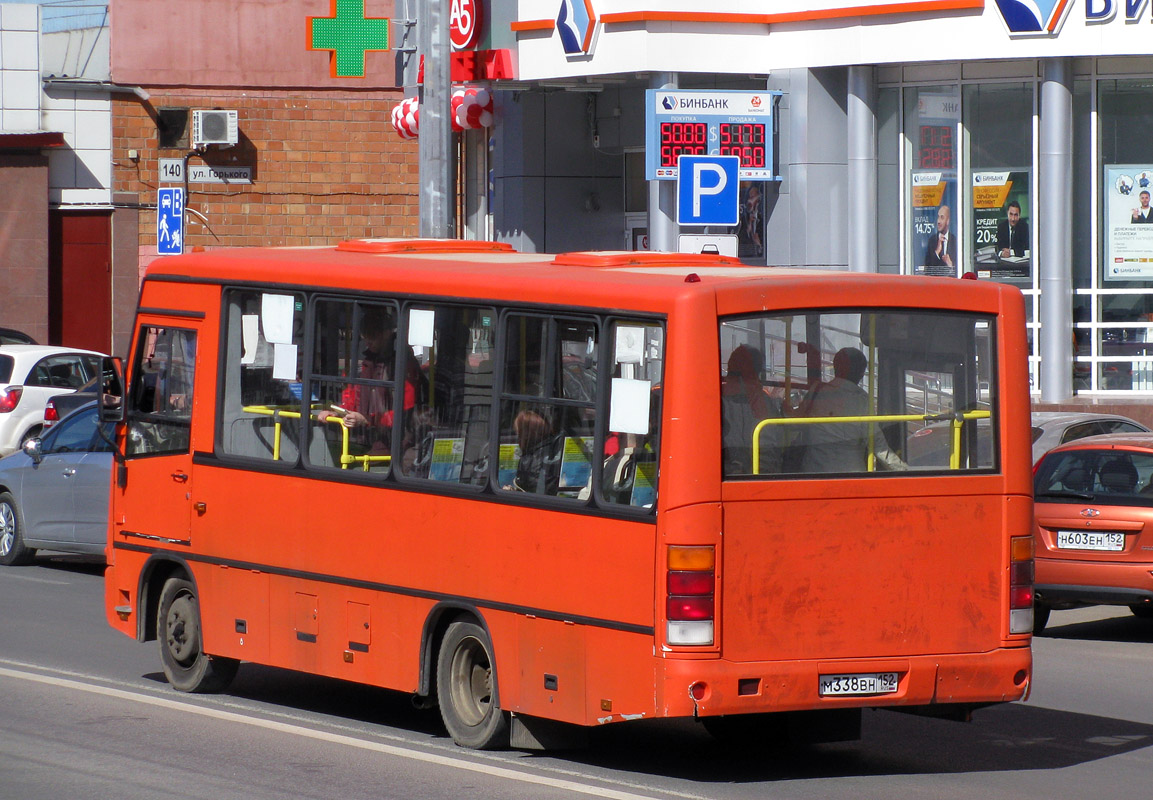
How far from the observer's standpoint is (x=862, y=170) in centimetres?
2227

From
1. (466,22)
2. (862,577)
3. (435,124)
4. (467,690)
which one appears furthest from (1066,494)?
(466,22)

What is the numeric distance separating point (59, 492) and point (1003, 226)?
1190 centimetres

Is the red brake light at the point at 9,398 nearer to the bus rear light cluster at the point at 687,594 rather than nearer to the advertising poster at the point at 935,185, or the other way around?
the advertising poster at the point at 935,185

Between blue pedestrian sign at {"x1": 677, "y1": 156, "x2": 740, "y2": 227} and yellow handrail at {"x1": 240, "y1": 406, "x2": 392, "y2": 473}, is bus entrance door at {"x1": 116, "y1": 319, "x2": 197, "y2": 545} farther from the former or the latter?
blue pedestrian sign at {"x1": 677, "y1": 156, "x2": 740, "y2": 227}

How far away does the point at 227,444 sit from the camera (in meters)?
9.95

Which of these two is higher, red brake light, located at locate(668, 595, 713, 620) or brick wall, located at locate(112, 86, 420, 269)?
brick wall, located at locate(112, 86, 420, 269)

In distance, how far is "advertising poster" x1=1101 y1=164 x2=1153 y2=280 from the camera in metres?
21.5

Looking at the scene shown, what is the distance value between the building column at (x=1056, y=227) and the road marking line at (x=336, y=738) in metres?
13.9

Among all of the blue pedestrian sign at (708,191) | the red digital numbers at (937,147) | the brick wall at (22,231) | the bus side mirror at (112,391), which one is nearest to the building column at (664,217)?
the red digital numbers at (937,147)

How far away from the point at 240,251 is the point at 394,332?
1.71 metres

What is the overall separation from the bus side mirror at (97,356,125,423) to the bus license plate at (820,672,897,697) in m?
4.99

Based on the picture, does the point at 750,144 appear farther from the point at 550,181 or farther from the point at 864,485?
the point at 864,485

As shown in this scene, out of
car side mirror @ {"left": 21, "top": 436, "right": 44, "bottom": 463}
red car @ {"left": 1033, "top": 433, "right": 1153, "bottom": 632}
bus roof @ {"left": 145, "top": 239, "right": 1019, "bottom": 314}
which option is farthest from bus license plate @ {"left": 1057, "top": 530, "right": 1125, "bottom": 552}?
car side mirror @ {"left": 21, "top": 436, "right": 44, "bottom": 463}

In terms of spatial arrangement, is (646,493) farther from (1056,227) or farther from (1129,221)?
(1129,221)
